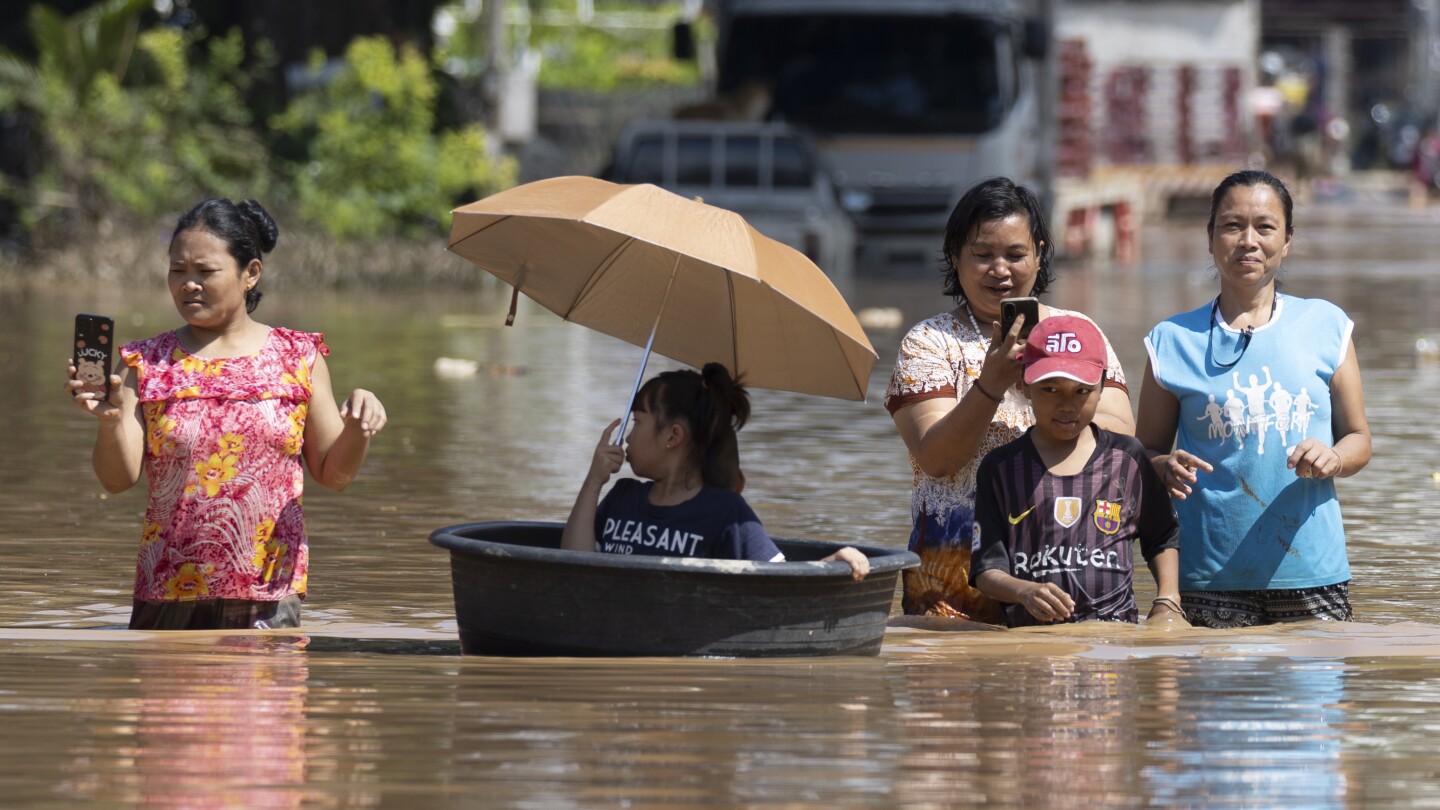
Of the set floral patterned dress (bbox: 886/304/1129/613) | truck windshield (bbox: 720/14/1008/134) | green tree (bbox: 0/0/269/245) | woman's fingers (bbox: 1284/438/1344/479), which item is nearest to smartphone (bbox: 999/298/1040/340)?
floral patterned dress (bbox: 886/304/1129/613)

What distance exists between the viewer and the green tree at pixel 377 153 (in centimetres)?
2412

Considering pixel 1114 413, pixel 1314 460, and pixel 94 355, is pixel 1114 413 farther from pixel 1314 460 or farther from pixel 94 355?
pixel 94 355

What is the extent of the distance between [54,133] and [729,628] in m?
19.1

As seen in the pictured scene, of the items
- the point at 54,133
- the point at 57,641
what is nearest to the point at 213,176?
the point at 54,133

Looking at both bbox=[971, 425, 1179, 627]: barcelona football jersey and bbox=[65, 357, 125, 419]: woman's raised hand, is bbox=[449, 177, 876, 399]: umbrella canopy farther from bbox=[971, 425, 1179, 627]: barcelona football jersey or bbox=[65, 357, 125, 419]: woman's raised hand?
bbox=[65, 357, 125, 419]: woman's raised hand

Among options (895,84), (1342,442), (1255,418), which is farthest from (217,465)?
(895,84)

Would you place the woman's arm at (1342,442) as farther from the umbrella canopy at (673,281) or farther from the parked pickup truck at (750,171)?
the parked pickup truck at (750,171)

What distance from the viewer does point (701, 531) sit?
5809 mm

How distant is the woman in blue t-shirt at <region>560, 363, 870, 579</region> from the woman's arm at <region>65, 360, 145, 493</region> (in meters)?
1.00

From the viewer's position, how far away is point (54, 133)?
23500 millimetres

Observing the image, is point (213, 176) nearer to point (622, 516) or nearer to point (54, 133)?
point (54, 133)

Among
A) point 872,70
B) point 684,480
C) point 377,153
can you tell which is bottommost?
point 684,480

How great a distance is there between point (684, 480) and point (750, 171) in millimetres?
17513

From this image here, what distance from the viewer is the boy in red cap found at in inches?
228
